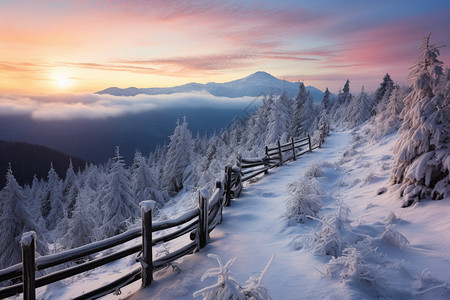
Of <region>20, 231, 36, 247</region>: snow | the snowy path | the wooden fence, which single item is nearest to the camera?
<region>20, 231, 36, 247</region>: snow

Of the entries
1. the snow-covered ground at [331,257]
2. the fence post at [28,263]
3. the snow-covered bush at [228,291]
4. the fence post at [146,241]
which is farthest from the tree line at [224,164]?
the fence post at [28,263]

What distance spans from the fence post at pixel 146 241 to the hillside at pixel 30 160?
475ft

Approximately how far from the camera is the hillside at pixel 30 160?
137 meters

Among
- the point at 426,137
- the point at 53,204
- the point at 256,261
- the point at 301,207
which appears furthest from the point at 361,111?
the point at 53,204

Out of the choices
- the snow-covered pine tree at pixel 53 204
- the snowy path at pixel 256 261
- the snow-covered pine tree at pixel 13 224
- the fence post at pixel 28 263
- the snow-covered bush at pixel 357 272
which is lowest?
the snow-covered pine tree at pixel 53 204

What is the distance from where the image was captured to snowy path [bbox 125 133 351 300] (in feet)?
13.5

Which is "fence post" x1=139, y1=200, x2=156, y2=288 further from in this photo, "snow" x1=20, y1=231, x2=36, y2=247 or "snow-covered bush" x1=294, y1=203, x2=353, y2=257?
"snow-covered bush" x1=294, y1=203, x2=353, y2=257

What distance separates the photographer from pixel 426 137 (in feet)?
22.0

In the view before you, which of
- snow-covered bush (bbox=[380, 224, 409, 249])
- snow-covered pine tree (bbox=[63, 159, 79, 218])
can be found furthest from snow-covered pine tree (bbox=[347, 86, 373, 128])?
snow-covered pine tree (bbox=[63, 159, 79, 218])

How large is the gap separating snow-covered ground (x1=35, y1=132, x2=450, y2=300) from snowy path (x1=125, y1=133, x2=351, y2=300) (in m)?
0.01

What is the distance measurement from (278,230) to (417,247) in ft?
9.65

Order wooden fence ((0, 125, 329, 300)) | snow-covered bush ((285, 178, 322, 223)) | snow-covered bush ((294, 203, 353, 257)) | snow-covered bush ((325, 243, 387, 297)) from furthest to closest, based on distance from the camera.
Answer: snow-covered bush ((285, 178, 322, 223)) → snow-covered bush ((294, 203, 353, 257)) → snow-covered bush ((325, 243, 387, 297)) → wooden fence ((0, 125, 329, 300))

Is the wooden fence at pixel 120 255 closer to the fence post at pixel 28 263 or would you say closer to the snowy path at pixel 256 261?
the fence post at pixel 28 263

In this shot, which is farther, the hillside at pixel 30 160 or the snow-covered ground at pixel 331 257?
the hillside at pixel 30 160
